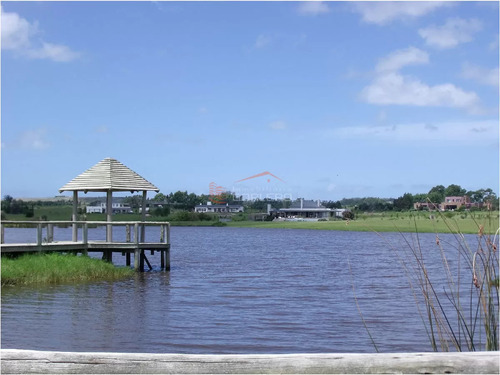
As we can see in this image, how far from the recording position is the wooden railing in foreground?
3393 millimetres

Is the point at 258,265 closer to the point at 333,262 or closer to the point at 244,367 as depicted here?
the point at 333,262

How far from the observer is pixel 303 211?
511 ft

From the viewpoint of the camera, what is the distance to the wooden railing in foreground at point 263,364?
134 inches

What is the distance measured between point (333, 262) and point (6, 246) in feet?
70.0

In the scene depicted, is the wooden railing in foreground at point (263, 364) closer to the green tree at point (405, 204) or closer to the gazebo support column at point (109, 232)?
the green tree at point (405, 204)

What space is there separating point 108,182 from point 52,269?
6266mm

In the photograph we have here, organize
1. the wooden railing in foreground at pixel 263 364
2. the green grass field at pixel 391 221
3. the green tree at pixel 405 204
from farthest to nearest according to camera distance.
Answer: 1. the green tree at pixel 405 204
2. the green grass field at pixel 391 221
3. the wooden railing in foreground at pixel 263 364

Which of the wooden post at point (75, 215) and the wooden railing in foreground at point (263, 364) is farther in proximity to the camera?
the wooden post at point (75, 215)

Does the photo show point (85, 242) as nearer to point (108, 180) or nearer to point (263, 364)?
point (108, 180)

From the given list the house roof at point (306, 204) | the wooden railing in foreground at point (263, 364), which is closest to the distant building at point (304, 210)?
the house roof at point (306, 204)

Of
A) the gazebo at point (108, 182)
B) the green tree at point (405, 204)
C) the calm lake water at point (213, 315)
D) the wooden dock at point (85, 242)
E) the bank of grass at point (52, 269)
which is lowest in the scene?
the calm lake water at point (213, 315)

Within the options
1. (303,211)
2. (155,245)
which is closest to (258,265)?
(155,245)

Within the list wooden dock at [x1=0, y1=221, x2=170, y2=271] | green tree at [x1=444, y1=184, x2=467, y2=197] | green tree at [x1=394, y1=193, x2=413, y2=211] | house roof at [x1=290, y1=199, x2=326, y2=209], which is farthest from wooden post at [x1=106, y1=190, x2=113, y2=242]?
house roof at [x1=290, y1=199, x2=326, y2=209]

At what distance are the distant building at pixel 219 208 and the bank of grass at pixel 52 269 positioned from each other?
13283 cm
